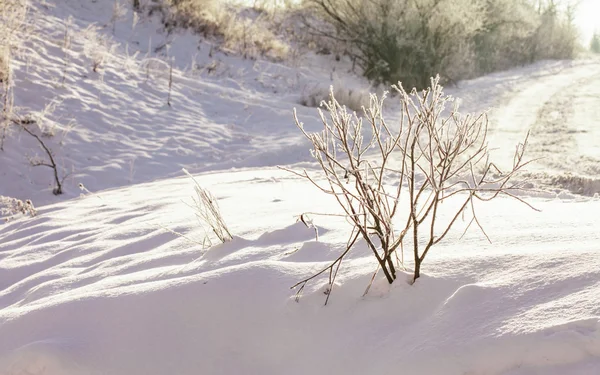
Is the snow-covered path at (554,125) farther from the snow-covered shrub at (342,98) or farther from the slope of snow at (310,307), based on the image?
the slope of snow at (310,307)

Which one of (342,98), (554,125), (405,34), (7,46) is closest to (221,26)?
(405,34)

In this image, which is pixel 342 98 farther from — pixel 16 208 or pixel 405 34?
pixel 16 208

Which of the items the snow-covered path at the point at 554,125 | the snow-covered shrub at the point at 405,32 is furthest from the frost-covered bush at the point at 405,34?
A: the snow-covered path at the point at 554,125

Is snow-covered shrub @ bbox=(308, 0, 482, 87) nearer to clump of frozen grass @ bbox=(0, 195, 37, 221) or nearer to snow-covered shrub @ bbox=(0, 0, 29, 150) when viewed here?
snow-covered shrub @ bbox=(0, 0, 29, 150)

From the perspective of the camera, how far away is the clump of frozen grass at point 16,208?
476 centimetres

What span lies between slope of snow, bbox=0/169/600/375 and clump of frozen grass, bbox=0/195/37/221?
5.57 ft

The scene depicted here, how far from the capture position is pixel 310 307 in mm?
2072

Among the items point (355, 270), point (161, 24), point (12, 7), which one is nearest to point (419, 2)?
point (161, 24)

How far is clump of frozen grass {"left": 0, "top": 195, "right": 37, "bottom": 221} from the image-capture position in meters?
4.76

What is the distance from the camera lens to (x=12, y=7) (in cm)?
819

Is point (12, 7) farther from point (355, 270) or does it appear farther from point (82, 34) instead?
point (355, 270)

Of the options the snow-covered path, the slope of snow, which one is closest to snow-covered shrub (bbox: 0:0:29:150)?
the slope of snow

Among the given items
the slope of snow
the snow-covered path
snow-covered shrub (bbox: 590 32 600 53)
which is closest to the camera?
the slope of snow

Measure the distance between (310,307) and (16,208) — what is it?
362 cm
